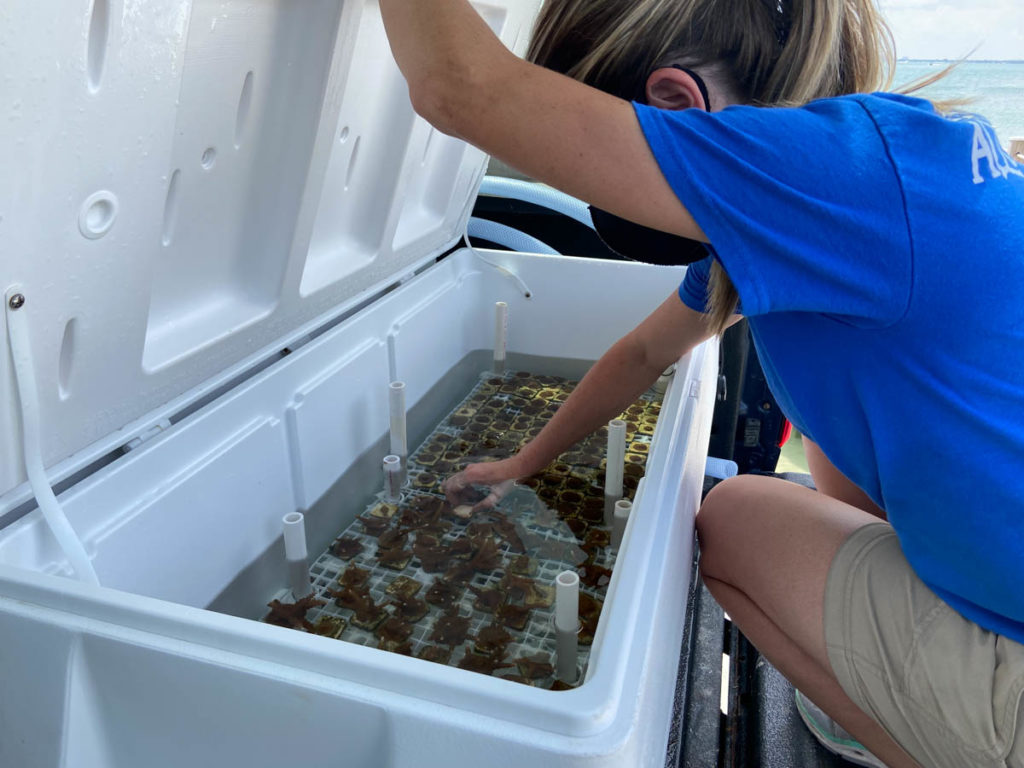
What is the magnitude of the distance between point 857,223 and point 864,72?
296mm

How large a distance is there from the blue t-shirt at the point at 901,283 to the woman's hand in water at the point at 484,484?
68 centimetres

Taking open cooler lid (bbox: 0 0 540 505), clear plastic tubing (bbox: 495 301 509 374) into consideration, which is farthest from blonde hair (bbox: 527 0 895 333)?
clear plastic tubing (bbox: 495 301 509 374)

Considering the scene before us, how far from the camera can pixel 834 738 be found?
1.16 m

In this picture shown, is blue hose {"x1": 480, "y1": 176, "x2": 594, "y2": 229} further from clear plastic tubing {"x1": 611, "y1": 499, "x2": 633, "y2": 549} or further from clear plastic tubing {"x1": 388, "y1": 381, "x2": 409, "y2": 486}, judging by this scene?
clear plastic tubing {"x1": 611, "y1": 499, "x2": 633, "y2": 549}

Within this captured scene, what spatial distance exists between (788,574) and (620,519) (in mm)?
395

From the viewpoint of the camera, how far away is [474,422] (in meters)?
1.79

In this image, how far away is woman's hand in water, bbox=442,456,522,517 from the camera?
56.0 inches

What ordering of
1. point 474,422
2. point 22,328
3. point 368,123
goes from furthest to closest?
point 474,422 < point 368,123 < point 22,328

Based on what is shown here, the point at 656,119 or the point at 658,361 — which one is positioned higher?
the point at 656,119

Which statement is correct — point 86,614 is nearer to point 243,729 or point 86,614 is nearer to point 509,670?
point 243,729

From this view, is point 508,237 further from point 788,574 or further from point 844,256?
point 844,256

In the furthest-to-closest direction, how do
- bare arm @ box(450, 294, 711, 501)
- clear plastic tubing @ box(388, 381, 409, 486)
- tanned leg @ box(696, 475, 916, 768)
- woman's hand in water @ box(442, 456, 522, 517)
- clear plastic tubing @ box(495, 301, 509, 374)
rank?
clear plastic tubing @ box(495, 301, 509, 374)
clear plastic tubing @ box(388, 381, 409, 486)
woman's hand in water @ box(442, 456, 522, 517)
bare arm @ box(450, 294, 711, 501)
tanned leg @ box(696, 475, 916, 768)

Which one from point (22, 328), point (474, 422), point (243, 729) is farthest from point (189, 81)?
point (474, 422)

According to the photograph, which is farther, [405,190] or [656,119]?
[405,190]
